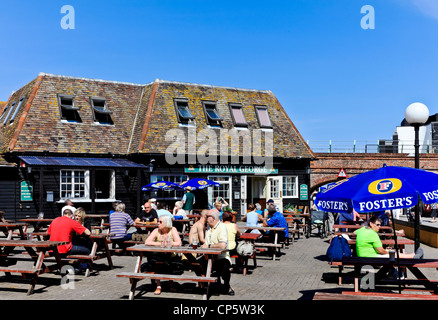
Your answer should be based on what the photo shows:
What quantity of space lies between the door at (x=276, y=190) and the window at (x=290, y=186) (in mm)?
734

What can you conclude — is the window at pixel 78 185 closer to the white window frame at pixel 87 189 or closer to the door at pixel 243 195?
the white window frame at pixel 87 189

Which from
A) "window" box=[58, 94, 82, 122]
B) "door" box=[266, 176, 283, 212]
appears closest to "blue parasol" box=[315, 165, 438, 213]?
"window" box=[58, 94, 82, 122]

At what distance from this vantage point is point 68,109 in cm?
2455

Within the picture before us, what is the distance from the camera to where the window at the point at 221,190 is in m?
26.2

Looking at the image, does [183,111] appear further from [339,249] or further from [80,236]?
[339,249]

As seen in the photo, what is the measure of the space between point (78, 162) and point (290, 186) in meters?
12.1

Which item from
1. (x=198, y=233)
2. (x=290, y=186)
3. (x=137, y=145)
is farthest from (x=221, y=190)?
(x=198, y=233)

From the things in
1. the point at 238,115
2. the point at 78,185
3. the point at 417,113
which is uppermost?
the point at 238,115

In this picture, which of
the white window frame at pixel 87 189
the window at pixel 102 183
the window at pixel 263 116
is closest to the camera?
the white window frame at pixel 87 189

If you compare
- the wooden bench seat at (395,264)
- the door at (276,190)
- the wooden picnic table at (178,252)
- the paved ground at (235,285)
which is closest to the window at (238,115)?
the door at (276,190)

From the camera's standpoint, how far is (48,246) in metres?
8.98
